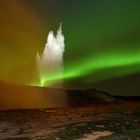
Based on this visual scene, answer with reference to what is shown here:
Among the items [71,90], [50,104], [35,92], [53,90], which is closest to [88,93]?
[71,90]

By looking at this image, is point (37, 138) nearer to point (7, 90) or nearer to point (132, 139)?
point (132, 139)

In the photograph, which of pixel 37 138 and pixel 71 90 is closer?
pixel 37 138

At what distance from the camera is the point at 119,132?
22.1 m

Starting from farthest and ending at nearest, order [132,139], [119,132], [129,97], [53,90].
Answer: [129,97], [53,90], [119,132], [132,139]

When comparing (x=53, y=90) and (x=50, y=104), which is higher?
(x=53, y=90)

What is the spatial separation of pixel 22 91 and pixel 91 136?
65.2 m

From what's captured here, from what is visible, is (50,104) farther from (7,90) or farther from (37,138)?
(37,138)

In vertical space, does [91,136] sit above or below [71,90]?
below

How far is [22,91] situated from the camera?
276ft

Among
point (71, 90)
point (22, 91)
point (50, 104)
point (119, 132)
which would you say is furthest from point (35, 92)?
point (119, 132)

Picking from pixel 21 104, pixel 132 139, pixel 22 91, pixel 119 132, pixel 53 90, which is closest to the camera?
pixel 132 139

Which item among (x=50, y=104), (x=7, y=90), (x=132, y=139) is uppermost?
(x=7, y=90)

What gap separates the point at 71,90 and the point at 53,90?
1378 centimetres

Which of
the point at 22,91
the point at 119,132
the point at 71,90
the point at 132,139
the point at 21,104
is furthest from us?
the point at 71,90
